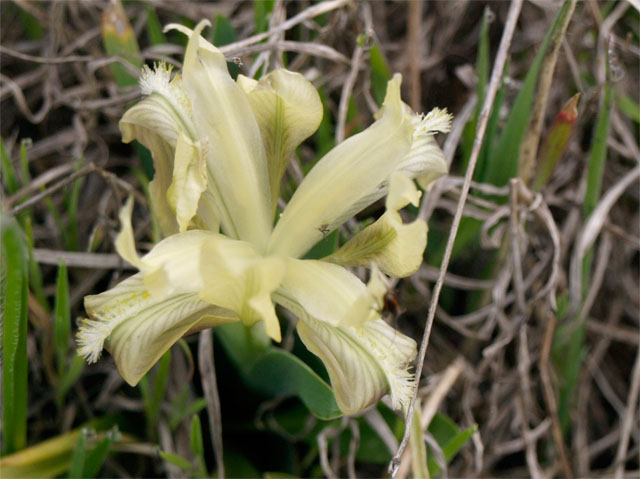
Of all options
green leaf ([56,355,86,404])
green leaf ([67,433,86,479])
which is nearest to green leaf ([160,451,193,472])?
green leaf ([67,433,86,479])

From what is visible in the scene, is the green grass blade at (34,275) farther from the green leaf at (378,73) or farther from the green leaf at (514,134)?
the green leaf at (514,134)

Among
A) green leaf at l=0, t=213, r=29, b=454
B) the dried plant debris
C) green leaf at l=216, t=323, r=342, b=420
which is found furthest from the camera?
the dried plant debris

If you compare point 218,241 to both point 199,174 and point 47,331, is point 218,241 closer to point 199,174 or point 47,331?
point 199,174

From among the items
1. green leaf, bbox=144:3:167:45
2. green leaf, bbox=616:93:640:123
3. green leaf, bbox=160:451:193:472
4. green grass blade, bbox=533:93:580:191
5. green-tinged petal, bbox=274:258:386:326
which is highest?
green leaf, bbox=144:3:167:45

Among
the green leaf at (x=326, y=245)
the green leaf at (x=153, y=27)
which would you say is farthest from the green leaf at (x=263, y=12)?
the green leaf at (x=326, y=245)

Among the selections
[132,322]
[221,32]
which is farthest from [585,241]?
[132,322]

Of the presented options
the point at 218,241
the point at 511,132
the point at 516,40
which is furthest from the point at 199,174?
the point at 516,40

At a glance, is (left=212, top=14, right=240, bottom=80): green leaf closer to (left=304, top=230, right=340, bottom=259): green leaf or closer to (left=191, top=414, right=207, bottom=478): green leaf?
(left=304, top=230, right=340, bottom=259): green leaf
